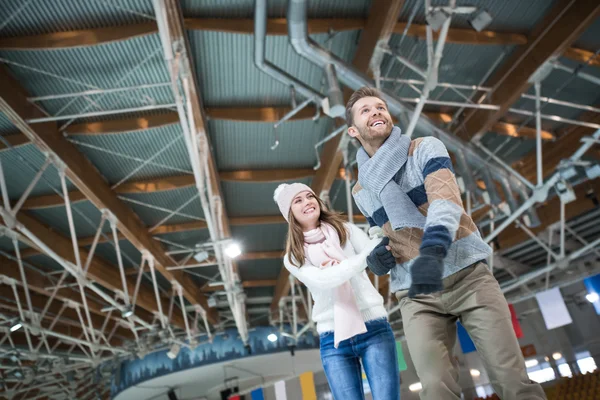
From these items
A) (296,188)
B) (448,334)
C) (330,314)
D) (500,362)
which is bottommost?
(500,362)

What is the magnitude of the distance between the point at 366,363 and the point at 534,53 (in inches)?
293

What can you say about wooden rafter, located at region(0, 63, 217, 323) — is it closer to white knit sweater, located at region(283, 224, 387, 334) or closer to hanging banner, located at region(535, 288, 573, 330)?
white knit sweater, located at region(283, 224, 387, 334)

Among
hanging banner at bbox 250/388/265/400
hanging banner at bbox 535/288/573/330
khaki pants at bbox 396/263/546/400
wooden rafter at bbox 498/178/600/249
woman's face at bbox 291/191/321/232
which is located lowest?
khaki pants at bbox 396/263/546/400


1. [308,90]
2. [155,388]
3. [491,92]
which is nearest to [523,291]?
[491,92]

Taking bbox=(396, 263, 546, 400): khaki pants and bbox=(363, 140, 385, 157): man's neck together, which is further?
bbox=(363, 140, 385, 157): man's neck

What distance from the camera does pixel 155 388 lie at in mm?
23953

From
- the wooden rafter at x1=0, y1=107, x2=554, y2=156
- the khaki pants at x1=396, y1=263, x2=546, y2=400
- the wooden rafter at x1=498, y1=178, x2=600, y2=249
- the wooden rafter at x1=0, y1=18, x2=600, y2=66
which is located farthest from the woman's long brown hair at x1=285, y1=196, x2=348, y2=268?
the wooden rafter at x1=498, y1=178, x2=600, y2=249

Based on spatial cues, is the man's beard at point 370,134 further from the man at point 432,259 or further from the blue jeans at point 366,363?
the blue jeans at point 366,363

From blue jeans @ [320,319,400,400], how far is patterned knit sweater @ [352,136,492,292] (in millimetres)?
419

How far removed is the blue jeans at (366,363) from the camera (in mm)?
2773

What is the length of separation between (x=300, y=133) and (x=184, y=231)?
16.3ft

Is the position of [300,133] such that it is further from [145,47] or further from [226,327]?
[226,327]

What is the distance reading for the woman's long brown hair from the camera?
121 inches

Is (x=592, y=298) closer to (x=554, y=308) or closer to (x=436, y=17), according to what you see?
(x=554, y=308)
